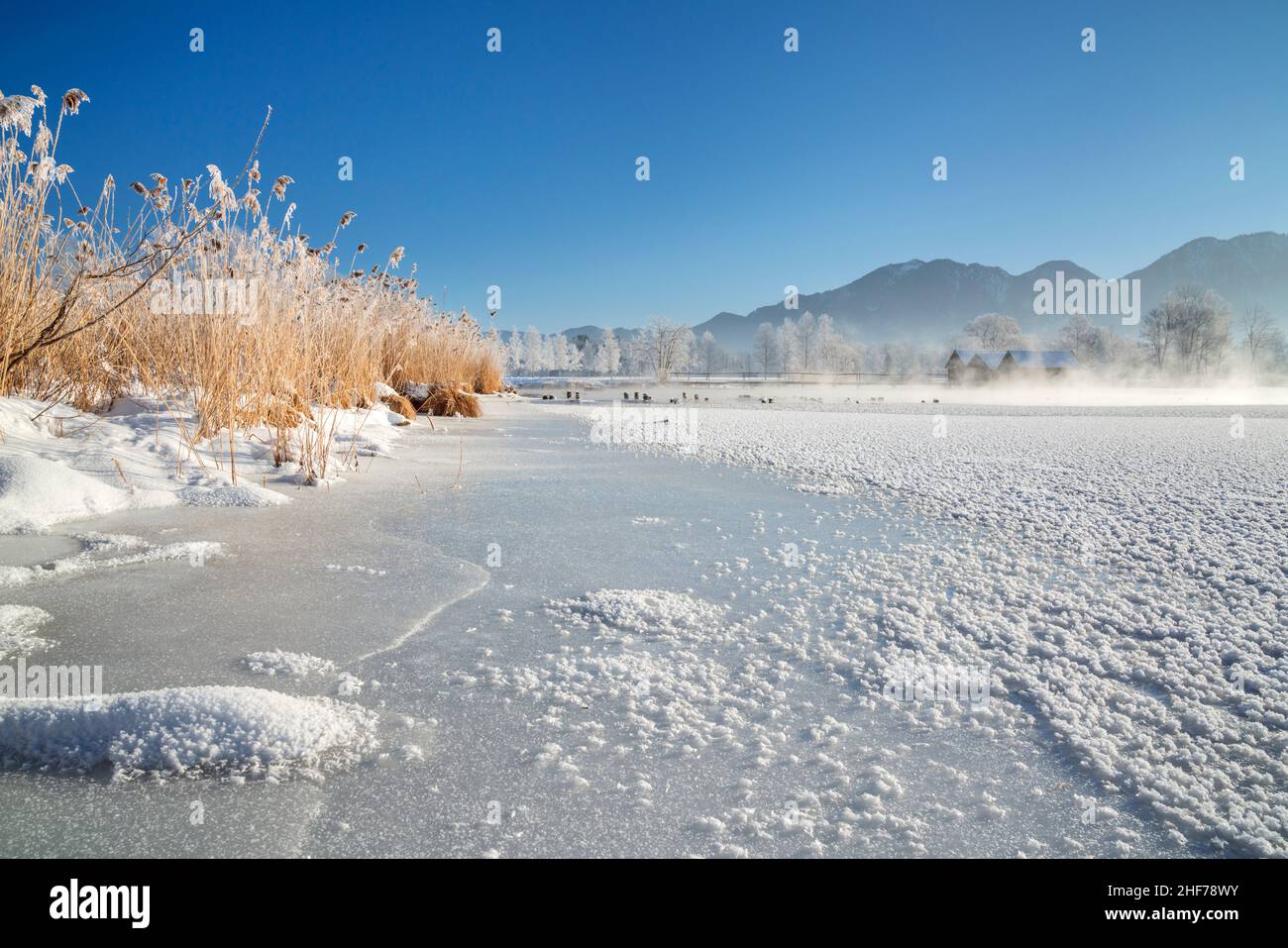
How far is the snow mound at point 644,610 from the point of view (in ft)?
6.84

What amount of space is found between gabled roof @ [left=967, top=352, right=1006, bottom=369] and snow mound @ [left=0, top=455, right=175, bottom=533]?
5276cm

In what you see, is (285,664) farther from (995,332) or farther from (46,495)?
(995,332)

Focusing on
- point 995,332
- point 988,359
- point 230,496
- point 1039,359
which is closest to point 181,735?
point 230,496

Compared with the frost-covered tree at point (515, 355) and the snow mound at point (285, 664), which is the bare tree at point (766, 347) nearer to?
the frost-covered tree at point (515, 355)

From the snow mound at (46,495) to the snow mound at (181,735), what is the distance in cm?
196

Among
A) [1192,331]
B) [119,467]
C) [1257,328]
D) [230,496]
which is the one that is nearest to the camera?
[119,467]

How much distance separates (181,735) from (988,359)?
56.0 meters

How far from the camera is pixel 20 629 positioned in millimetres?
1851

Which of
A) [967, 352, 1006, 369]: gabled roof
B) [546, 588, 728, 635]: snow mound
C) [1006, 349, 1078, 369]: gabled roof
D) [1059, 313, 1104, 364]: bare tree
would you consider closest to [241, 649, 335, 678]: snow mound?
[546, 588, 728, 635]: snow mound

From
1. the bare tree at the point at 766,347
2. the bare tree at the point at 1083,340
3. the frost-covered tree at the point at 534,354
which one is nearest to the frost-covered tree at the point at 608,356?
the frost-covered tree at the point at 534,354

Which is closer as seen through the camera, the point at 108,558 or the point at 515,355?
the point at 108,558

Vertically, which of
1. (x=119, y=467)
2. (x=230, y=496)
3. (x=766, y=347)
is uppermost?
(x=766, y=347)

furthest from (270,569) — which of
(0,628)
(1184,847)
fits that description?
(1184,847)
